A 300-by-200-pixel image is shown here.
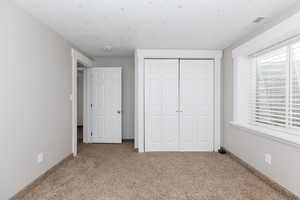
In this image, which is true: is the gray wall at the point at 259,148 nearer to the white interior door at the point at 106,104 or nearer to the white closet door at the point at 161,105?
the white closet door at the point at 161,105

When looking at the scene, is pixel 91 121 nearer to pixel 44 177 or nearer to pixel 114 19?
pixel 44 177

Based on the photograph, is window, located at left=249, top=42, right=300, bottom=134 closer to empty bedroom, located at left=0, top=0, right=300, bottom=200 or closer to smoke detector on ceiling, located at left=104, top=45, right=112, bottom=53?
empty bedroom, located at left=0, top=0, right=300, bottom=200

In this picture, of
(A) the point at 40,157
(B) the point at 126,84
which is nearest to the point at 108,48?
(B) the point at 126,84

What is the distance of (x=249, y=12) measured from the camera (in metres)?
2.35

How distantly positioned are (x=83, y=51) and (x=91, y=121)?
181cm

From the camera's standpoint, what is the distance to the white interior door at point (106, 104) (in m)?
4.88

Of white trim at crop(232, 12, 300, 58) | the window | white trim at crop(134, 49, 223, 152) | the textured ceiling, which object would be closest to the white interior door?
white trim at crop(134, 49, 223, 152)

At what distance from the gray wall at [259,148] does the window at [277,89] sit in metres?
0.33

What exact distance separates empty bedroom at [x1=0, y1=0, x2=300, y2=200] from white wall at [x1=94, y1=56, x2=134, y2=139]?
0.39 metres

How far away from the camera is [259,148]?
2.81 meters

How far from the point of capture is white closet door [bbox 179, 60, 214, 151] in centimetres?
417

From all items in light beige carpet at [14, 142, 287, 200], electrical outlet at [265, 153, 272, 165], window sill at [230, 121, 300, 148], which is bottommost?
light beige carpet at [14, 142, 287, 200]

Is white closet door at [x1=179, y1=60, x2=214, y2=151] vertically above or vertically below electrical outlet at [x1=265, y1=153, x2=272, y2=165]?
above

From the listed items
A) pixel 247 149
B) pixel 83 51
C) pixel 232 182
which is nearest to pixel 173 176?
pixel 232 182
